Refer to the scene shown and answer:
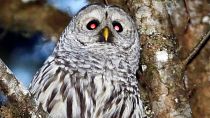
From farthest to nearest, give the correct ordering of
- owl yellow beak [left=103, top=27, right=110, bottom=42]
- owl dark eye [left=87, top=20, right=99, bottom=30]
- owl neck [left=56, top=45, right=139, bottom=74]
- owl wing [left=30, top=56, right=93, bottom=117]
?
owl dark eye [left=87, top=20, right=99, bottom=30] < owl yellow beak [left=103, top=27, right=110, bottom=42] < owl neck [left=56, top=45, right=139, bottom=74] < owl wing [left=30, top=56, right=93, bottom=117]

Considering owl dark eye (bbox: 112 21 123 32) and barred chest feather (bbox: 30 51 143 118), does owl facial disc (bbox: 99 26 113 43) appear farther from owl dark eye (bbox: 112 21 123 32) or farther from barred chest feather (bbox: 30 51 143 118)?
barred chest feather (bbox: 30 51 143 118)

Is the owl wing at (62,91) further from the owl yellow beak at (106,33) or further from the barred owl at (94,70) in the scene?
the owl yellow beak at (106,33)

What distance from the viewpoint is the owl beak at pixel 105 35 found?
19.1 ft

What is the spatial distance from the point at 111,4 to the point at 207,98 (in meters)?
1.38

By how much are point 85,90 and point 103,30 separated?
0.91 m

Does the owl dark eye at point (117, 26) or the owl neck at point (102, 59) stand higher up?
the owl dark eye at point (117, 26)

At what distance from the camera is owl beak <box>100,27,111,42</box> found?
19.1ft

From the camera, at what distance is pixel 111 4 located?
6.30 m

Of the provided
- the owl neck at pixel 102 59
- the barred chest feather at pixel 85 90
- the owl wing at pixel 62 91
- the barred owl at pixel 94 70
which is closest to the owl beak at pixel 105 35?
the barred owl at pixel 94 70

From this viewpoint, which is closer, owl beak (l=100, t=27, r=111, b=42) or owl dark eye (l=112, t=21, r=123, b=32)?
owl beak (l=100, t=27, r=111, b=42)

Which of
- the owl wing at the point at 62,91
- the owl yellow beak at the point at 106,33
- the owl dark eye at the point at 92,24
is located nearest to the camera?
the owl wing at the point at 62,91

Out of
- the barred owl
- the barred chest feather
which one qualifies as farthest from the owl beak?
the barred chest feather

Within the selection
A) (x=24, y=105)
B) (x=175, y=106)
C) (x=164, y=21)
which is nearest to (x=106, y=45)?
(x=164, y=21)

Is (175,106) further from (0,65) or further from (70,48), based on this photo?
(0,65)
